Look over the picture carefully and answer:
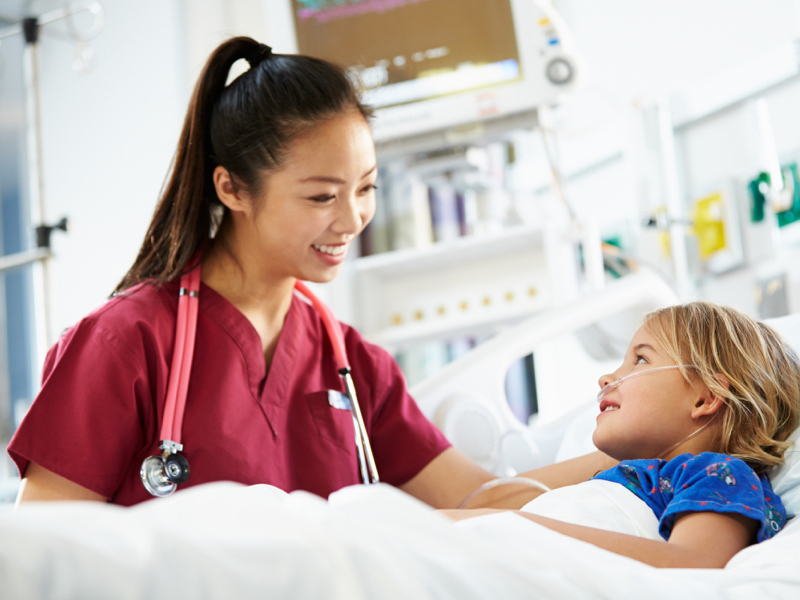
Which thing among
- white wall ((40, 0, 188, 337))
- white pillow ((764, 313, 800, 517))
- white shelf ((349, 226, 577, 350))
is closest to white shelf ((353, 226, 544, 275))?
white shelf ((349, 226, 577, 350))

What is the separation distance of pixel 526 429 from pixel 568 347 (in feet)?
4.58

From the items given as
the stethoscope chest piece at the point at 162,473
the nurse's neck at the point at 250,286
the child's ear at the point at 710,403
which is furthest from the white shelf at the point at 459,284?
the stethoscope chest piece at the point at 162,473

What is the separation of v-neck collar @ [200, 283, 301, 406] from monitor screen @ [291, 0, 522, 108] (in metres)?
1.21

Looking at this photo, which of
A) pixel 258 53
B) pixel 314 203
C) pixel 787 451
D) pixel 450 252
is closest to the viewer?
pixel 787 451

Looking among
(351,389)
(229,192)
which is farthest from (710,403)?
(229,192)

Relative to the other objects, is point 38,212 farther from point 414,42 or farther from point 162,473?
point 162,473

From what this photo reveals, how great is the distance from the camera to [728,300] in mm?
2383

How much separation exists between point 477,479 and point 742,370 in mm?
498

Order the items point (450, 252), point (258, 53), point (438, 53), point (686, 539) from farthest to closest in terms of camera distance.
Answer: point (450, 252), point (438, 53), point (258, 53), point (686, 539)

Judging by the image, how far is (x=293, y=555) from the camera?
491mm

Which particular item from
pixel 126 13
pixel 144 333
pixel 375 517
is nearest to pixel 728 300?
pixel 144 333

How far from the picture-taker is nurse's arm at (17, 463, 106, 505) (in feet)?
3.71

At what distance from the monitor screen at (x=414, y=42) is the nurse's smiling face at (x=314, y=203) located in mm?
1095

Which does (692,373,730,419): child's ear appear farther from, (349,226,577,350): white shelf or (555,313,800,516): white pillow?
(349,226,577,350): white shelf
